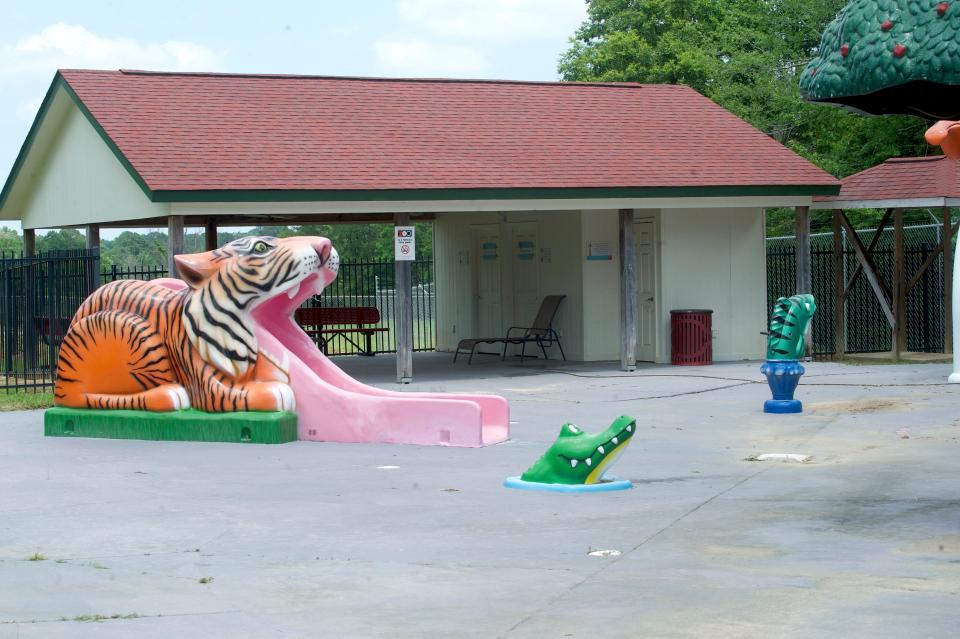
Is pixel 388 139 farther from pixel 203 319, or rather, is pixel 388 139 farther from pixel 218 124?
pixel 203 319

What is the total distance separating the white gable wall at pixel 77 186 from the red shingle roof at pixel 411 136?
603 millimetres

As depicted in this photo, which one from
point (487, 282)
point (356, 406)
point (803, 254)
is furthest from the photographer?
point (487, 282)

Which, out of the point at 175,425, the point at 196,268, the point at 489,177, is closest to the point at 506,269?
the point at 489,177

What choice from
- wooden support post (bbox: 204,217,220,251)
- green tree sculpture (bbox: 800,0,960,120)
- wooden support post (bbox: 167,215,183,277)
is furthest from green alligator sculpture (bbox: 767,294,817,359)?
wooden support post (bbox: 204,217,220,251)

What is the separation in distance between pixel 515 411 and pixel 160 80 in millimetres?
8737

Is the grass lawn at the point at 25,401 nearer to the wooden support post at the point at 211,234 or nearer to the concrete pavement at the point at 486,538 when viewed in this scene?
the concrete pavement at the point at 486,538

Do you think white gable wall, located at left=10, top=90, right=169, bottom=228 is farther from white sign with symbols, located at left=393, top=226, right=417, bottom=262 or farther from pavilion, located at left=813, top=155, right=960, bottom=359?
pavilion, located at left=813, top=155, right=960, bottom=359

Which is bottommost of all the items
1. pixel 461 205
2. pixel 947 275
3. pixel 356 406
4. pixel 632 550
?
pixel 632 550

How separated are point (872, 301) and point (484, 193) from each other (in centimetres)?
1125

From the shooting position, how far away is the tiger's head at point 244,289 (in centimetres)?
1334

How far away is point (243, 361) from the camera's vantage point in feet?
43.6

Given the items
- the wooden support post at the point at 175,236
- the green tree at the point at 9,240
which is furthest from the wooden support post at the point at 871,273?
the green tree at the point at 9,240

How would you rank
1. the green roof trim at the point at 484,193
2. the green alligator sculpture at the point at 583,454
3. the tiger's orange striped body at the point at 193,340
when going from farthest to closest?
1. the green roof trim at the point at 484,193
2. the tiger's orange striped body at the point at 193,340
3. the green alligator sculpture at the point at 583,454

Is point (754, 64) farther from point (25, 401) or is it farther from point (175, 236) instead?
point (25, 401)
